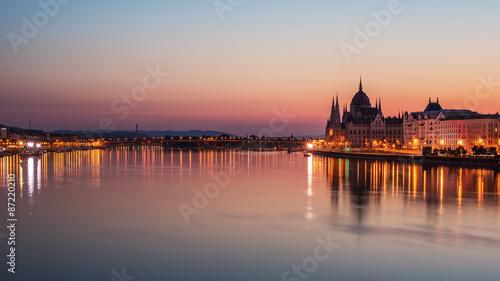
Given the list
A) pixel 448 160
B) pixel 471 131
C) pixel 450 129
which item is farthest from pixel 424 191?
pixel 450 129

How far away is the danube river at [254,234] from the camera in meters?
15.1

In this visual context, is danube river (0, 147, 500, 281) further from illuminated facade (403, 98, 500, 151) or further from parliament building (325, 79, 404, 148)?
parliament building (325, 79, 404, 148)

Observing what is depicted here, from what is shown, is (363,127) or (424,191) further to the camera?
(363,127)

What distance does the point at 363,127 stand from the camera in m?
147

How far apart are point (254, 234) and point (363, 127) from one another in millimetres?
130839

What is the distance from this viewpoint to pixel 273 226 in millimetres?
21625

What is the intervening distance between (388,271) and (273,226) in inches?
287

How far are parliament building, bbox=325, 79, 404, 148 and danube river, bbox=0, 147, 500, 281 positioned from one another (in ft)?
349

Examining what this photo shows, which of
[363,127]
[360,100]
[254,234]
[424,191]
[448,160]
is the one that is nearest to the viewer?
[254,234]

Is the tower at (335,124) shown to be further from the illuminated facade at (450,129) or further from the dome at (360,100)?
the illuminated facade at (450,129)

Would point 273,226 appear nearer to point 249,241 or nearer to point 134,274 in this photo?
point 249,241

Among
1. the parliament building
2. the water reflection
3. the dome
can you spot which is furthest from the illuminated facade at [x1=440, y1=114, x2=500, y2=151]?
the dome

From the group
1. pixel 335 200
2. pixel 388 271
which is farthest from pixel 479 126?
pixel 388 271

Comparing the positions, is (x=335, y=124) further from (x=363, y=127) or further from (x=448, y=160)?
(x=448, y=160)
